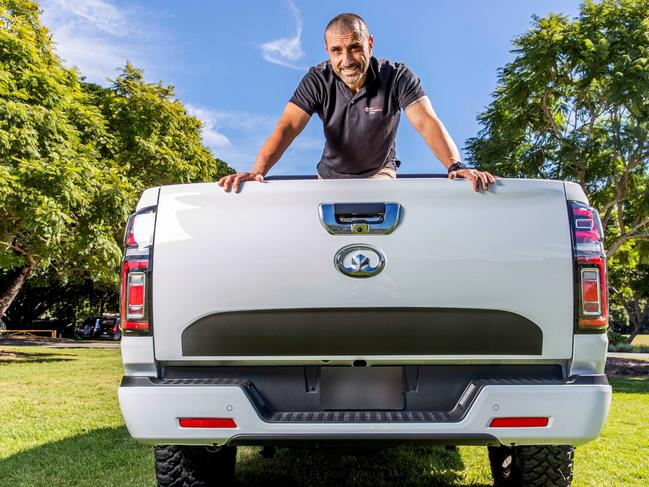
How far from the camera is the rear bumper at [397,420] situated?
2.31m

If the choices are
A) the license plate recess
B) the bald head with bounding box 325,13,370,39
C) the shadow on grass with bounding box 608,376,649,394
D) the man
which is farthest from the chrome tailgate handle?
the shadow on grass with bounding box 608,376,649,394

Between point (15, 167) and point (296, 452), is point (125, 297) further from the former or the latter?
point (15, 167)

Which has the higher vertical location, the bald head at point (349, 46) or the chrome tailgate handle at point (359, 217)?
the bald head at point (349, 46)

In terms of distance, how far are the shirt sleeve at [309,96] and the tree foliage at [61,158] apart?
33.0 feet

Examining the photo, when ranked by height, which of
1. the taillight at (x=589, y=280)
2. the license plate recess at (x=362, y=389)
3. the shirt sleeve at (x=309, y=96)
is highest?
the shirt sleeve at (x=309, y=96)

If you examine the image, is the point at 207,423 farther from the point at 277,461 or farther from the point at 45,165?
the point at 45,165

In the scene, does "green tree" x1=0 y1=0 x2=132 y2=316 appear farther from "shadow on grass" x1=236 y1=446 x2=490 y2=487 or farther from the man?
Result: the man

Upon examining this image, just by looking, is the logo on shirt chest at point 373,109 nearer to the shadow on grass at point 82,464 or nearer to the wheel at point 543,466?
the wheel at point 543,466

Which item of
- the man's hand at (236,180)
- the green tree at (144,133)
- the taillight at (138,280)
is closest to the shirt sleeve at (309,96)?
the man's hand at (236,180)

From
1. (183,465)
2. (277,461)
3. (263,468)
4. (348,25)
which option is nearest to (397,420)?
(183,465)

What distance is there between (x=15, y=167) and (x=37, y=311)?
31.5 m

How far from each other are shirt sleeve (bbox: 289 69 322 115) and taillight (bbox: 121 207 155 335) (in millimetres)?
1285

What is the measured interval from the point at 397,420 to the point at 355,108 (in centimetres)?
178

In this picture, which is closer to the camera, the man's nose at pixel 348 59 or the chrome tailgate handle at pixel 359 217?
the chrome tailgate handle at pixel 359 217
